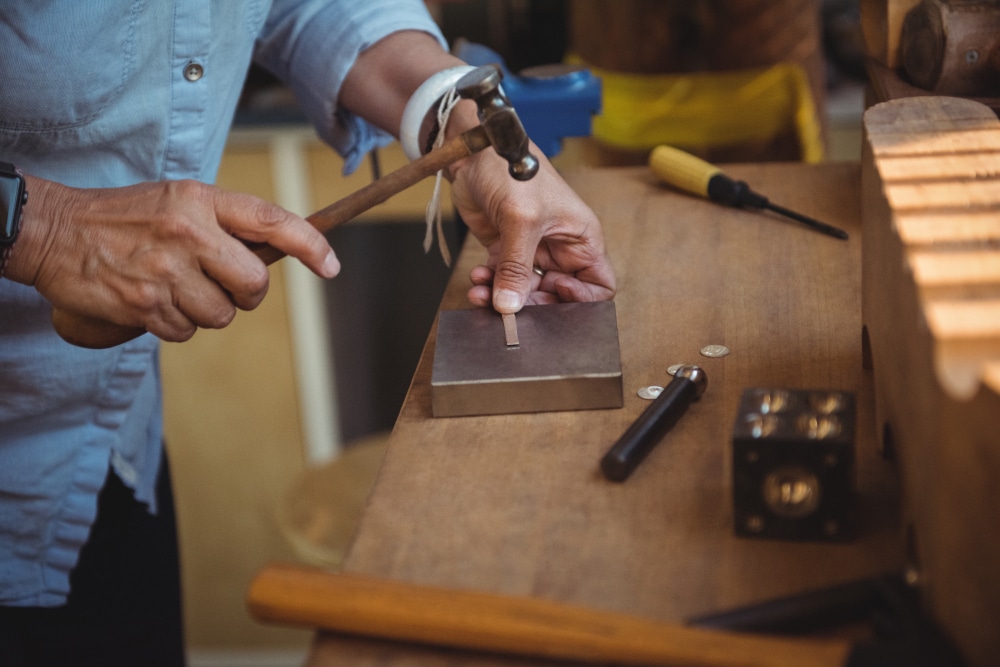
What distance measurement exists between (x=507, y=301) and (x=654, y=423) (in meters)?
0.23

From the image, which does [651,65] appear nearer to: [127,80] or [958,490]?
[127,80]

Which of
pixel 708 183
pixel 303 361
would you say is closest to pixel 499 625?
pixel 708 183

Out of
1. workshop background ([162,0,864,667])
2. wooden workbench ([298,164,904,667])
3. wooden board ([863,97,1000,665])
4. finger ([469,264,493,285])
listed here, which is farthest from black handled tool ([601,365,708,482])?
workshop background ([162,0,864,667])

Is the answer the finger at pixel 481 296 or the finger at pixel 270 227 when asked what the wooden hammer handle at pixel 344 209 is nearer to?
the finger at pixel 270 227

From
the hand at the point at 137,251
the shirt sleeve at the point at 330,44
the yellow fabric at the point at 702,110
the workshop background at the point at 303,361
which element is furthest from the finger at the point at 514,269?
the workshop background at the point at 303,361

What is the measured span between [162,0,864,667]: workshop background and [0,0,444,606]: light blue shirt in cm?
115

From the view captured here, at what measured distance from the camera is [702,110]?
205 cm

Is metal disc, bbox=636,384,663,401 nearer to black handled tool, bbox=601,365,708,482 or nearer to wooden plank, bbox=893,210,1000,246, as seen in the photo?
black handled tool, bbox=601,365,708,482

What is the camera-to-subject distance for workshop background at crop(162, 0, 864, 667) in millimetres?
2473

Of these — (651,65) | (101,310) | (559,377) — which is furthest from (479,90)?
(651,65)

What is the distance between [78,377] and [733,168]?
0.87m

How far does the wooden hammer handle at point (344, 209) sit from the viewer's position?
881mm

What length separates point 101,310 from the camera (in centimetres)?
85

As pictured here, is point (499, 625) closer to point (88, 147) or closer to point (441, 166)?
point (441, 166)
